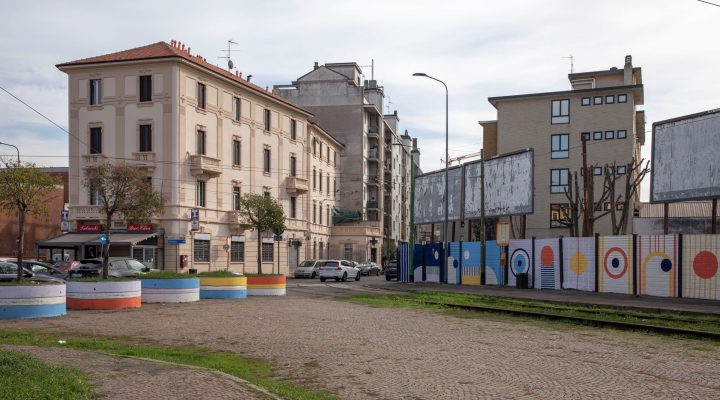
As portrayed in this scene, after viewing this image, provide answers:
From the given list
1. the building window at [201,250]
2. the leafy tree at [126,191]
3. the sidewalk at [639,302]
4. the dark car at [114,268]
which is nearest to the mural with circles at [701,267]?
the sidewalk at [639,302]

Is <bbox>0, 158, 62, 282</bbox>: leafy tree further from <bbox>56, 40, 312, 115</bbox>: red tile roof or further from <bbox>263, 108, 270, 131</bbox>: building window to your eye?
<bbox>263, 108, 270, 131</bbox>: building window

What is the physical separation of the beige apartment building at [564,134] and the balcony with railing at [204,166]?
26784mm

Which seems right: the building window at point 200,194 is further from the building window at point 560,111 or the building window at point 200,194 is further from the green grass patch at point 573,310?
the building window at point 560,111

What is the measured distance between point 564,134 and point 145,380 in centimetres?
5530

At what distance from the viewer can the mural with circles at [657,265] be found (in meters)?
26.4

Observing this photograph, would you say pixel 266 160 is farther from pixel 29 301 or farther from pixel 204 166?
pixel 29 301

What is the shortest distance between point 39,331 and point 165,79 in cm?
3402

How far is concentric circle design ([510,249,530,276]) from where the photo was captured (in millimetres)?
33844

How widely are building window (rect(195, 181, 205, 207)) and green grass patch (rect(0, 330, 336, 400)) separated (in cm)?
3400

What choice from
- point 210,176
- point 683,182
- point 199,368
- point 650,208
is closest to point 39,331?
point 199,368

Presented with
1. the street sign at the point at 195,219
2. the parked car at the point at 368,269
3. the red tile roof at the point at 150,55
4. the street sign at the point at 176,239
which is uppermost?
the red tile roof at the point at 150,55

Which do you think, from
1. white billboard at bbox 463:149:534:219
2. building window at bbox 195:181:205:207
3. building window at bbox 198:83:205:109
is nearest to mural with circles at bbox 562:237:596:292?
white billboard at bbox 463:149:534:219

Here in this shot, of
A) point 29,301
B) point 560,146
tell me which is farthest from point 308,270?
point 29,301

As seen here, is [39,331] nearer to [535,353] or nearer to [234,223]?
[535,353]
